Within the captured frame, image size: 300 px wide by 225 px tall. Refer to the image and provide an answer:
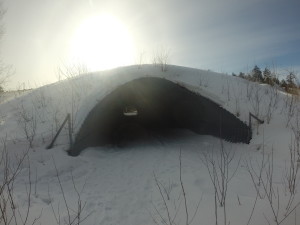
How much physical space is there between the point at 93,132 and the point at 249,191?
4.09 m

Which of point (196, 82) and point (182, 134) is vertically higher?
point (196, 82)

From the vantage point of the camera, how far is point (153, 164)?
687 centimetres

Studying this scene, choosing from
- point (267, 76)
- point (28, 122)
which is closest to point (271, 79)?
point (267, 76)

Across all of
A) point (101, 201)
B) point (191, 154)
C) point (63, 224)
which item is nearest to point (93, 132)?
point (191, 154)

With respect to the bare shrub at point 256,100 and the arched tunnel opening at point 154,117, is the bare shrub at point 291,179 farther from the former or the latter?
the bare shrub at point 256,100

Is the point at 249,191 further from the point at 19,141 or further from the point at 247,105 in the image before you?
the point at 19,141

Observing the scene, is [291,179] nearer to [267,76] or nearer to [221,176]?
[221,176]

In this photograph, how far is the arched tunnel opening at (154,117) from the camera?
24.8ft

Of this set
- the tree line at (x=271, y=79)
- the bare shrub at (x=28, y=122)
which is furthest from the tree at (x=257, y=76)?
the bare shrub at (x=28, y=122)

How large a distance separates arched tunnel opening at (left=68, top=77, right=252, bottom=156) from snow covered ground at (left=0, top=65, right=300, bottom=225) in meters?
0.23

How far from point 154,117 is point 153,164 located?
4.62 meters

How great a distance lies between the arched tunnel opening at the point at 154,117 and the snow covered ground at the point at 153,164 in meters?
0.23

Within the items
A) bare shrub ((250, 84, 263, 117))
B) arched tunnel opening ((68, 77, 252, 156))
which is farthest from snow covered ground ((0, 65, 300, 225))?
arched tunnel opening ((68, 77, 252, 156))

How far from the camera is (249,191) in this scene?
197 inches
